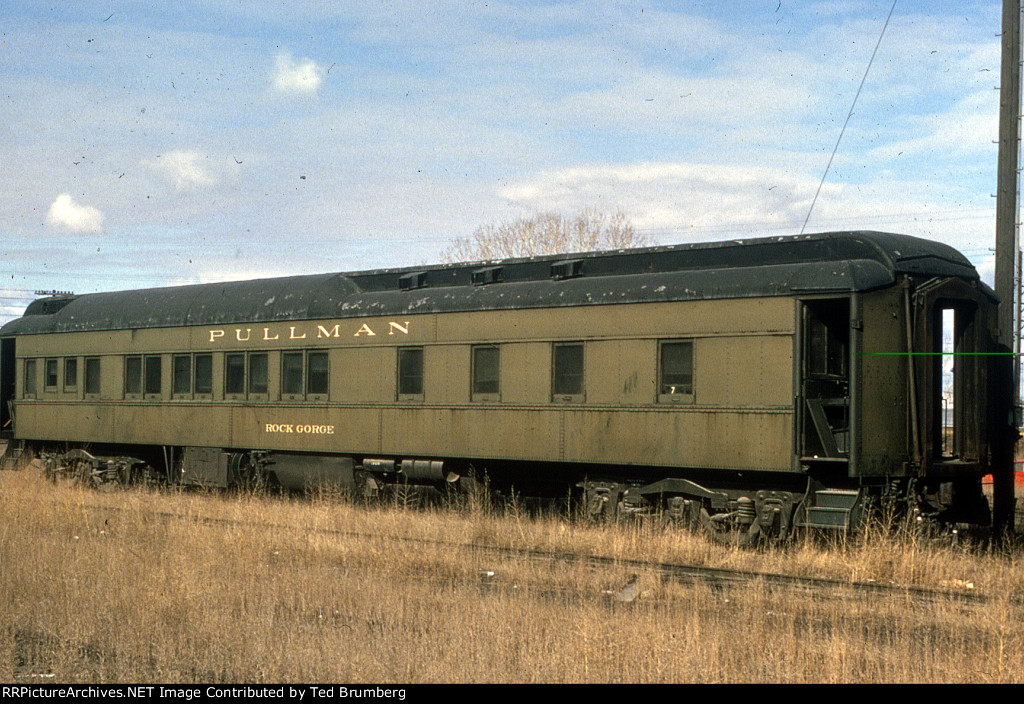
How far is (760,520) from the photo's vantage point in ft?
44.2

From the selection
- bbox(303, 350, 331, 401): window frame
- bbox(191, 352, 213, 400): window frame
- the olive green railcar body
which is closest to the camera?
the olive green railcar body

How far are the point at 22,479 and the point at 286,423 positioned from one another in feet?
17.5

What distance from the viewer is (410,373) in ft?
55.1

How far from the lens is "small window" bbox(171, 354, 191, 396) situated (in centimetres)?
1980

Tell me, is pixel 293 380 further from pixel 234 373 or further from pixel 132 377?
pixel 132 377

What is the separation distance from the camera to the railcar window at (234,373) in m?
19.0

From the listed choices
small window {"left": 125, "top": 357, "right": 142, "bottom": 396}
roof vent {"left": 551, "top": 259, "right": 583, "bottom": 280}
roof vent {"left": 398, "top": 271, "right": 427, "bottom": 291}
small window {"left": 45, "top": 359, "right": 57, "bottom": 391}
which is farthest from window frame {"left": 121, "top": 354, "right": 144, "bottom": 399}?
roof vent {"left": 551, "top": 259, "right": 583, "bottom": 280}

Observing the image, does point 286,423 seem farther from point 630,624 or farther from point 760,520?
point 630,624

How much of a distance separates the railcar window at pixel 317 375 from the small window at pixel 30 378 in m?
7.62

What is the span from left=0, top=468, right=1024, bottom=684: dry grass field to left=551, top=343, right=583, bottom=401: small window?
5.67 ft

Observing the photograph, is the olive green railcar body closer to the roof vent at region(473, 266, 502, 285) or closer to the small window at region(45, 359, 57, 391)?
the roof vent at region(473, 266, 502, 285)

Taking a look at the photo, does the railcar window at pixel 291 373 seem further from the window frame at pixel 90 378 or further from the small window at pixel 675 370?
the small window at pixel 675 370

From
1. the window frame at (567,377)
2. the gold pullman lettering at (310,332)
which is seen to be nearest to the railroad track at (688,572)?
the window frame at (567,377)
